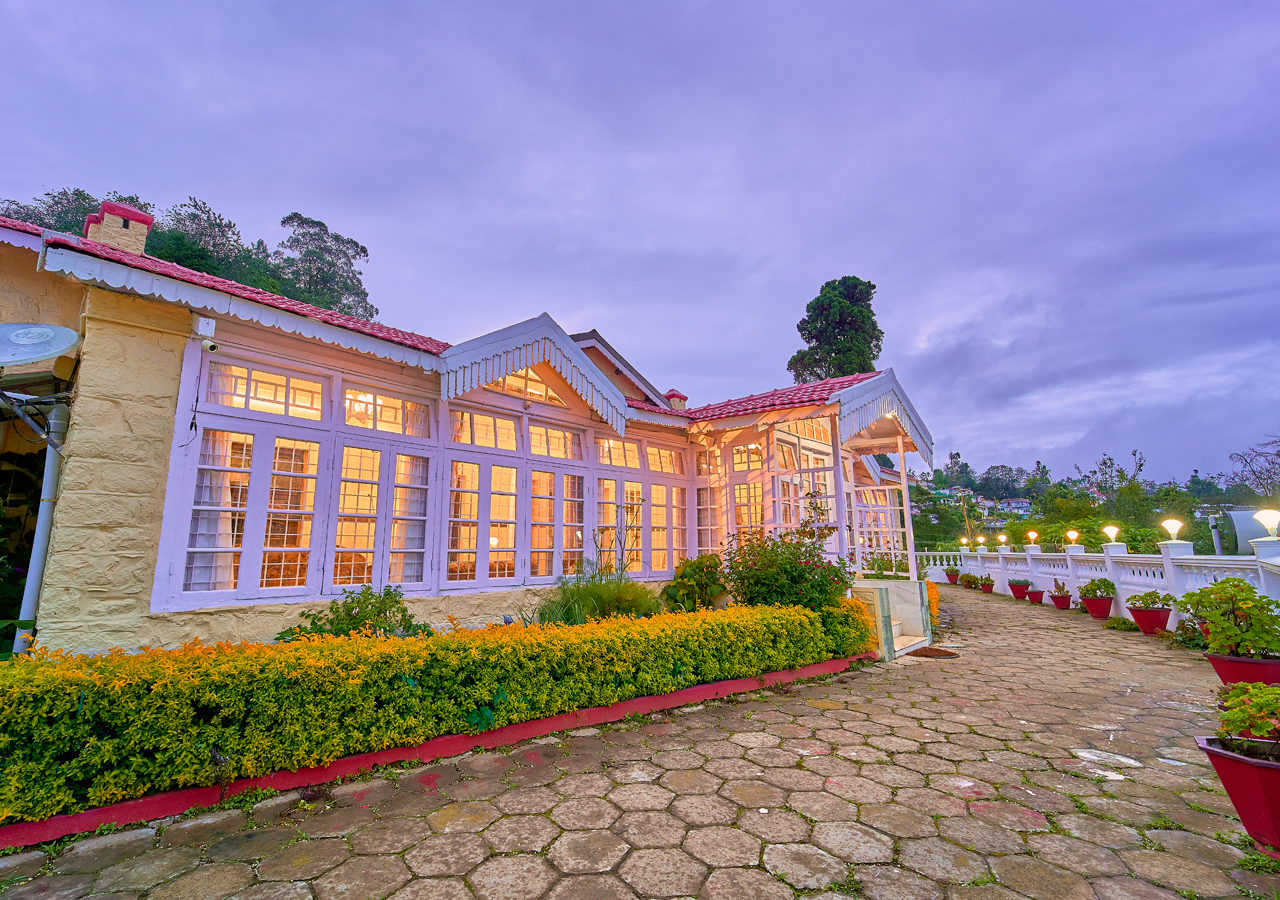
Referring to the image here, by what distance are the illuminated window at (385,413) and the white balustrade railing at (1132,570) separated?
8.34 m

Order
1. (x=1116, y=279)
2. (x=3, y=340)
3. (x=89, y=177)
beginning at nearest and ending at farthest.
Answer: (x=3, y=340) → (x=89, y=177) → (x=1116, y=279)

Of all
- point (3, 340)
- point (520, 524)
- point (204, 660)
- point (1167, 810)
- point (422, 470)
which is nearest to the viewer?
point (1167, 810)

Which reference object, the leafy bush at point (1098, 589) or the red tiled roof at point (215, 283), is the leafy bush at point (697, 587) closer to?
the red tiled roof at point (215, 283)

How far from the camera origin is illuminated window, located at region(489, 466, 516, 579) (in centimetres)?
616

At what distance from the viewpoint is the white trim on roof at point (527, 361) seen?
212 inches

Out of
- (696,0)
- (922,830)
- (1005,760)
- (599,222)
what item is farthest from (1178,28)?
(599,222)

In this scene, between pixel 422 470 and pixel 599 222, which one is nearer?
pixel 422 470

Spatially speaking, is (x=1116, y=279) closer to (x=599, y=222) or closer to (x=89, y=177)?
(x=599, y=222)

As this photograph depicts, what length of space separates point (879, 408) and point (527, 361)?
5685 millimetres

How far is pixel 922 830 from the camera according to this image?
259 cm

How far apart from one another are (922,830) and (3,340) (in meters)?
7.06

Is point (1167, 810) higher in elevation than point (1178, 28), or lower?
lower

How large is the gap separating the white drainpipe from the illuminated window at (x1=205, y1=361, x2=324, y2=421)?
110 centimetres

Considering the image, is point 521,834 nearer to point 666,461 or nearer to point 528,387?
point 528,387
